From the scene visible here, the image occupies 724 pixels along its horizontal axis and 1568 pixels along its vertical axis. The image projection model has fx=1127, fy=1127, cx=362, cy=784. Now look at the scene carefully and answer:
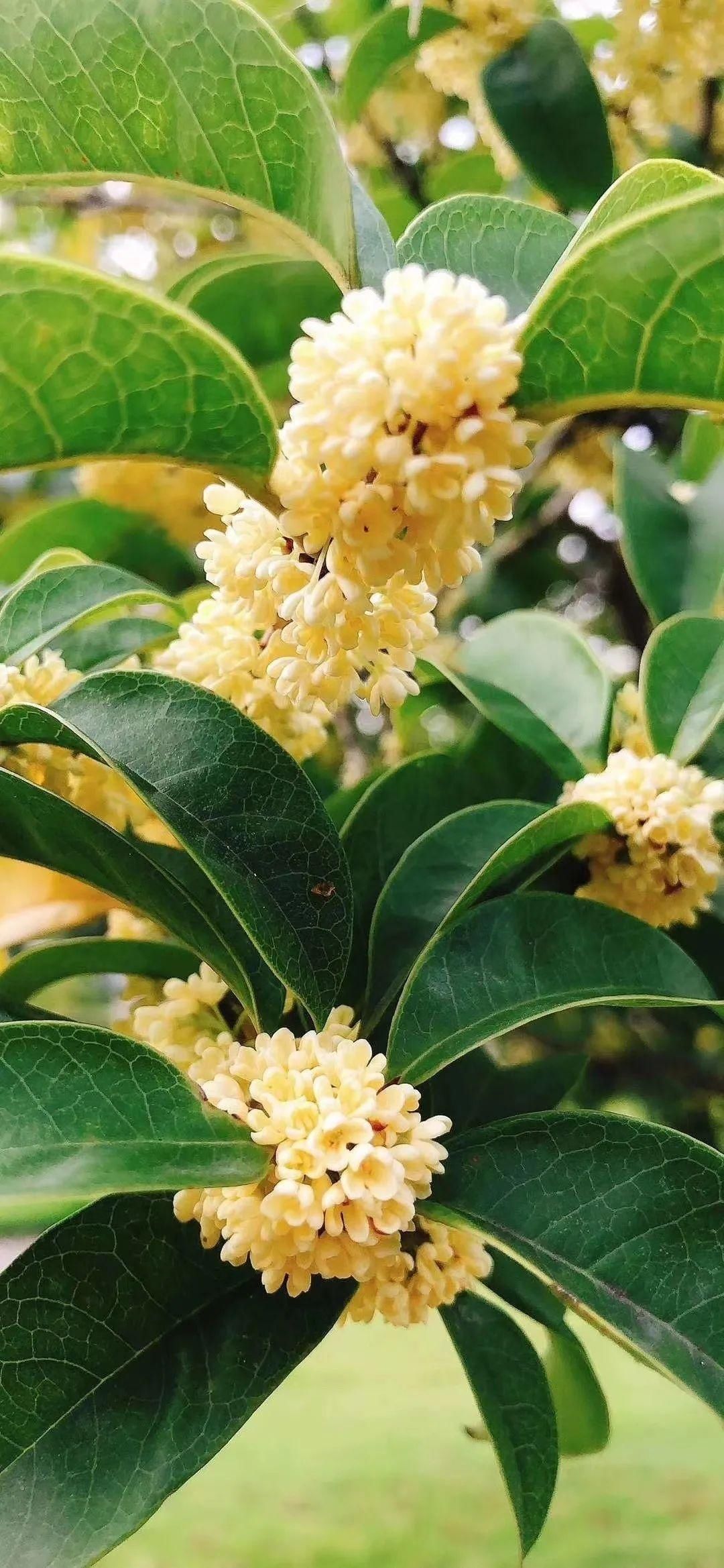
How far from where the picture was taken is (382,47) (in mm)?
1261

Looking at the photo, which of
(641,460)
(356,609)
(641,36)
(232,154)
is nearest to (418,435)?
(356,609)

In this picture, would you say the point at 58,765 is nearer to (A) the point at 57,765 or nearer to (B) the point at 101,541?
Result: (A) the point at 57,765

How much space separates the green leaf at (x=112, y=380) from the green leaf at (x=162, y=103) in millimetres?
19

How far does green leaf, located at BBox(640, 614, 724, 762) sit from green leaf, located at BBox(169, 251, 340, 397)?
0.54m

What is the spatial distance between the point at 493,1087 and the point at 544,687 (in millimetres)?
331

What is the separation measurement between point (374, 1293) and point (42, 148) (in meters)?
0.64

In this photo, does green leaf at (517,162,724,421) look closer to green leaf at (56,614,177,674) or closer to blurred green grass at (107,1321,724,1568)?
green leaf at (56,614,177,674)

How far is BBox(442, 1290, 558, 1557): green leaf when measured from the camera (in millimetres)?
740

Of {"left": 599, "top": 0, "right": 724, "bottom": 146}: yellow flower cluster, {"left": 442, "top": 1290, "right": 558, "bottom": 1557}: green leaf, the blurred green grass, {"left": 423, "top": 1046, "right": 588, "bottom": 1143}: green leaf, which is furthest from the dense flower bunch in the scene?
the blurred green grass

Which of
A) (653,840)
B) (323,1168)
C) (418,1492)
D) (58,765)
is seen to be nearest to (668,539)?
(653,840)

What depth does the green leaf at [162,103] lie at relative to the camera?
54cm

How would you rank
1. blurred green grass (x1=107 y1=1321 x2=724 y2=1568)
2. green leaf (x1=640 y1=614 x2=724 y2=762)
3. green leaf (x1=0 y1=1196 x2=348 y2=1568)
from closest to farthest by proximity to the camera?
1. green leaf (x1=0 y1=1196 x2=348 y2=1568)
2. green leaf (x1=640 y1=614 x2=724 y2=762)
3. blurred green grass (x1=107 y1=1321 x2=724 y2=1568)

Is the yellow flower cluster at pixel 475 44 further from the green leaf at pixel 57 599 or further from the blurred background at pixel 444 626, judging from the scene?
the green leaf at pixel 57 599

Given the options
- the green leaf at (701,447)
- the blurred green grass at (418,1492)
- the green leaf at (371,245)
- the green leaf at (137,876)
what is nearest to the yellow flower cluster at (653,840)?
the green leaf at (137,876)
